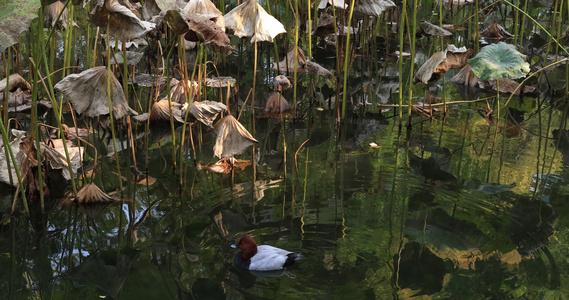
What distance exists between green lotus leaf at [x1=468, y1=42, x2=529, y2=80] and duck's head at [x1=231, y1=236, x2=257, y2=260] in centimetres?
184

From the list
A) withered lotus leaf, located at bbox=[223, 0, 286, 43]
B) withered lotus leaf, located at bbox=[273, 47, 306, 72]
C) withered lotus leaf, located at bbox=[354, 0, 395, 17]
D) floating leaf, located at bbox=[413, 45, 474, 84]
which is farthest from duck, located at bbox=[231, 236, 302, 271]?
withered lotus leaf, located at bbox=[354, 0, 395, 17]

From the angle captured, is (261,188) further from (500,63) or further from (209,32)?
(500,63)

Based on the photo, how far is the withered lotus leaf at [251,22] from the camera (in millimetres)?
3002

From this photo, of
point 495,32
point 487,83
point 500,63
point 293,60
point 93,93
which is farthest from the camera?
point 495,32

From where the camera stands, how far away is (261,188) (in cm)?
307

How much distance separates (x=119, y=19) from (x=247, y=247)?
0.94 m

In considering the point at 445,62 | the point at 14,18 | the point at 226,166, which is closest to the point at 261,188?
the point at 226,166

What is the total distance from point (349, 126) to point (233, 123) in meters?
1.34

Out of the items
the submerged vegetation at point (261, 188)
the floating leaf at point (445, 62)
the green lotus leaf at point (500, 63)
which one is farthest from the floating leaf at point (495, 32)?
the floating leaf at point (445, 62)

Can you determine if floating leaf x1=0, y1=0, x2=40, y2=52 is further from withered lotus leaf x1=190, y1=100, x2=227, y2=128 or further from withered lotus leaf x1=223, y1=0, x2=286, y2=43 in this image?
withered lotus leaf x1=223, y1=0, x2=286, y2=43

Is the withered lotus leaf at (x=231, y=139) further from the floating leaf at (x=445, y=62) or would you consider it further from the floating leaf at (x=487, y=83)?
the floating leaf at (x=487, y=83)

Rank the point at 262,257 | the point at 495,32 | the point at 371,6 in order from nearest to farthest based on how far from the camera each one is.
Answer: the point at 262,257
the point at 371,6
the point at 495,32

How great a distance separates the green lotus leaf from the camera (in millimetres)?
3570

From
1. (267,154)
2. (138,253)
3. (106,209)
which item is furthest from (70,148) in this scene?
(267,154)
